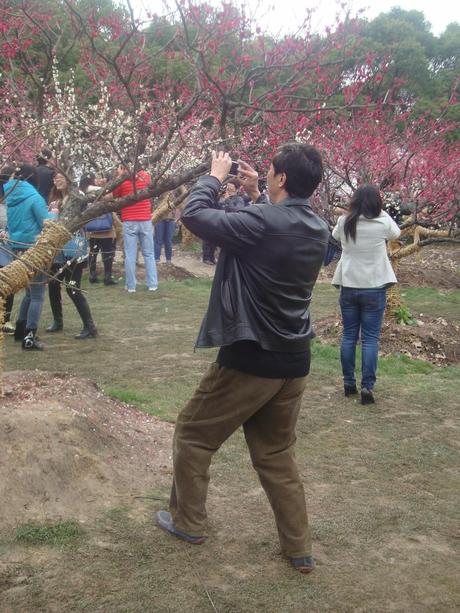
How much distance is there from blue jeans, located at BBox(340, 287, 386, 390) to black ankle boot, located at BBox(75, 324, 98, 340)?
305 cm

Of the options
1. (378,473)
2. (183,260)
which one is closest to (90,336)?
(378,473)

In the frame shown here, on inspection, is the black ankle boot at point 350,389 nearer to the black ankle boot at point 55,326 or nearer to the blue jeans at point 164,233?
the black ankle boot at point 55,326

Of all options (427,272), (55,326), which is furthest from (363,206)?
(427,272)

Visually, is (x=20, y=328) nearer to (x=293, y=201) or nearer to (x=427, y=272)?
(x=293, y=201)

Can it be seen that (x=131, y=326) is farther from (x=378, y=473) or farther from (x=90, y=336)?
(x=378, y=473)

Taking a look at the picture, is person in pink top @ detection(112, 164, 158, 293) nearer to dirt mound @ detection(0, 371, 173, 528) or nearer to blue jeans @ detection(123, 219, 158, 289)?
blue jeans @ detection(123, 219, 158, 289)

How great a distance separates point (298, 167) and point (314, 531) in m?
1.86

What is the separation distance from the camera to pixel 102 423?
4.09 metres

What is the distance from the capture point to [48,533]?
303cm

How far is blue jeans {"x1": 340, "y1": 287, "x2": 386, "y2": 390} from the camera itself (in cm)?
548

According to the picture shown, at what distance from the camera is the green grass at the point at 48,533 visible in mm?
2969

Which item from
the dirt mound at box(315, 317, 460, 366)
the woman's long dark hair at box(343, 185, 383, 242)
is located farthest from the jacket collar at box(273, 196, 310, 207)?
the dirt mound at box(315, 317, 460, 366)

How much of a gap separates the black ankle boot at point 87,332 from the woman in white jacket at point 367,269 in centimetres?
310

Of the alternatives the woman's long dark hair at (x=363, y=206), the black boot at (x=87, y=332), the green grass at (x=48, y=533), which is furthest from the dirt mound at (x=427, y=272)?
the green grass at (x=48, y=533)
